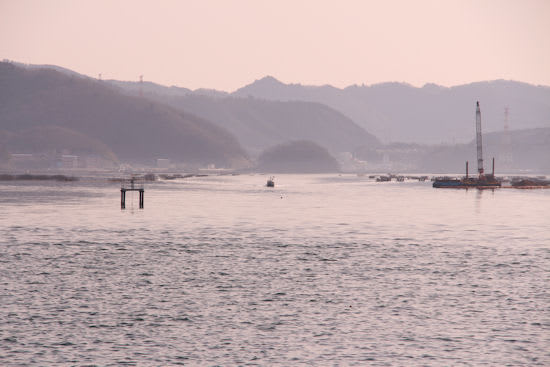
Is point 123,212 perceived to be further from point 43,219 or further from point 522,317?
point 522,317

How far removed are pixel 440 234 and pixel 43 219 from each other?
2280 inches

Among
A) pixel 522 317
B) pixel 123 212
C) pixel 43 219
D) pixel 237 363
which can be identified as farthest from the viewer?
pixel 123 212

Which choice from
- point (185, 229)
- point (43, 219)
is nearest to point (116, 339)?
point (185, 229)

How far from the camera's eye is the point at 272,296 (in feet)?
148

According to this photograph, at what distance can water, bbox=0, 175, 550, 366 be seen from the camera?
105 feet

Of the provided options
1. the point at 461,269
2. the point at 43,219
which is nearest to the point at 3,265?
the point at 461,269

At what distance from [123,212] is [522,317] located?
9311 cm

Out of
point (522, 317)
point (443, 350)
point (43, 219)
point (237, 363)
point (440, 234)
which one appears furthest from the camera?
point (43, 219)

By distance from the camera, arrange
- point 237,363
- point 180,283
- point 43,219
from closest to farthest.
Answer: point 237,363
point 180,283
point 43,219

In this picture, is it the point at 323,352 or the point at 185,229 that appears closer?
A: the point at 323,352

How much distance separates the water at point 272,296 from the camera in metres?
32.1

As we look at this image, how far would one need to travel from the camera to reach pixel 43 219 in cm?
10344

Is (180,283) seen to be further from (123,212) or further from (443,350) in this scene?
(123,212)

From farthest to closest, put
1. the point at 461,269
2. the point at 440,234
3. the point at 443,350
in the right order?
the point at 440,234 < the point at 461,269 < the point at 443,350
